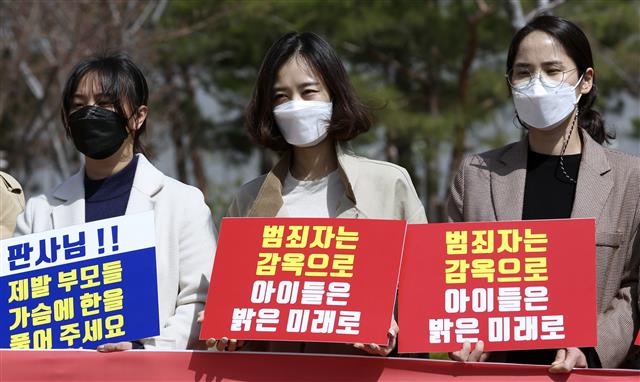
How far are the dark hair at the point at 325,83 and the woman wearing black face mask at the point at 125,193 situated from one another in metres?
0.39

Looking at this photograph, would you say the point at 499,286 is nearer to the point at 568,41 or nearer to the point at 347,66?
the point at 568,41

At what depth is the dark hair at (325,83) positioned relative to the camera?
12.2 ft

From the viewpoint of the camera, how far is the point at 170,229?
3711 millimetres

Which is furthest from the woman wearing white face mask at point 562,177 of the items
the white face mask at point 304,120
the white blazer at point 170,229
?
the white blazer at point 170,229

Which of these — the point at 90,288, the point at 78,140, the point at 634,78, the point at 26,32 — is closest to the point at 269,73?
the point at 78,140

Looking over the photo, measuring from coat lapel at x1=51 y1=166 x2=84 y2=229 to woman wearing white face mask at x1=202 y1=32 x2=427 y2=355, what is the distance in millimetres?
598

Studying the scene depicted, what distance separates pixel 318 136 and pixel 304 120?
8 centimetres

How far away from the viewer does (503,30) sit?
629 inches

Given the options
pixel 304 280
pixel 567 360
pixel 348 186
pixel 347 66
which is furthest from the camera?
pixel 347 66

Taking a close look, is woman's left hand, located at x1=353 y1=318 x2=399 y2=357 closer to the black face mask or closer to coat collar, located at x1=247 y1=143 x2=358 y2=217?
coat collar, located at x1=247 y1=143 x2=358 y2=217

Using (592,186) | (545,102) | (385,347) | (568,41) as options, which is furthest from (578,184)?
(385,347)

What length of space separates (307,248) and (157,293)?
51 cm

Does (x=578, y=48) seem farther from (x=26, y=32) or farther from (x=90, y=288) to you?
(x=26, y=32)

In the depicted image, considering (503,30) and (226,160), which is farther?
(226,160)
